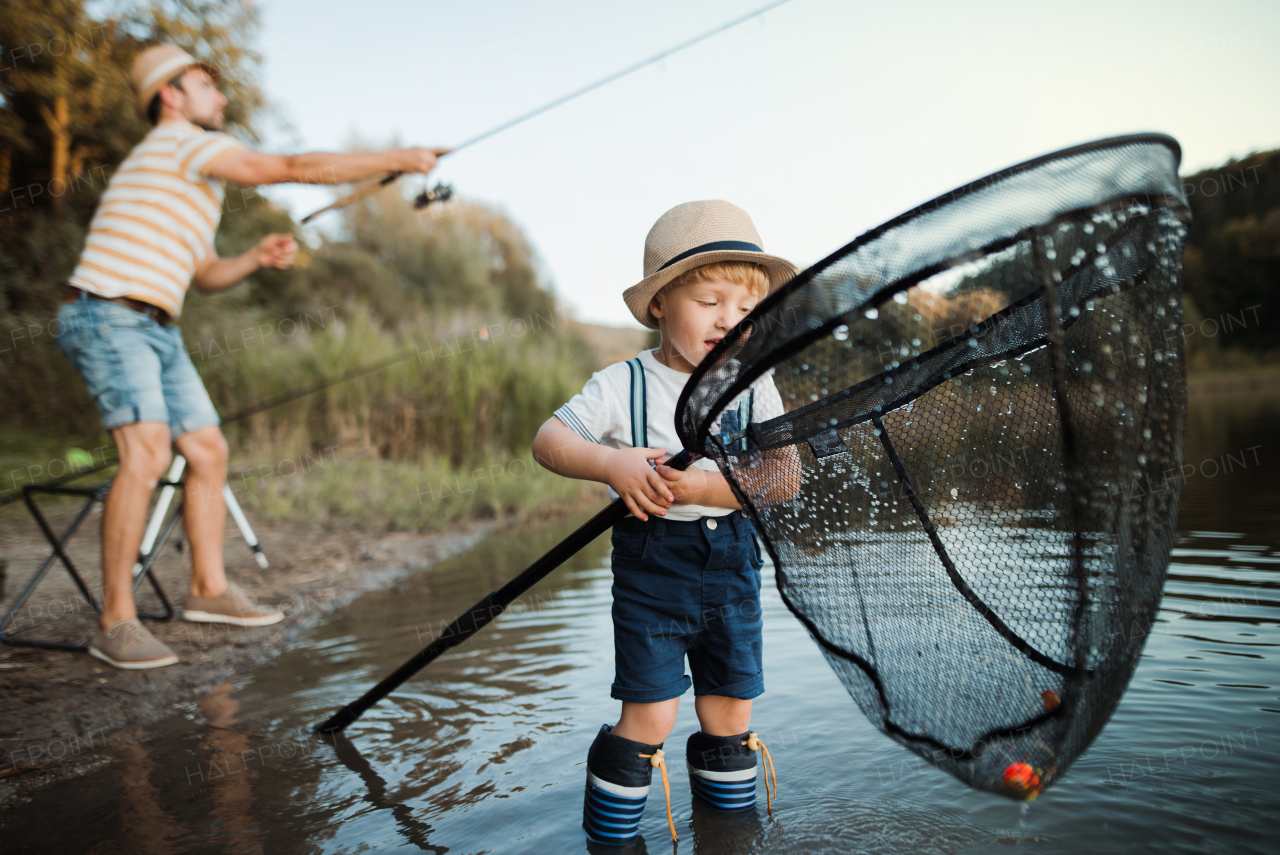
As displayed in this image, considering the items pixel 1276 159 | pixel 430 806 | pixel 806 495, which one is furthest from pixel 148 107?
pixel 1276 159

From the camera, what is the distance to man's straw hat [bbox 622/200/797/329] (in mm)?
1938

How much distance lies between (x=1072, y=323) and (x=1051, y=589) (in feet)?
1.69

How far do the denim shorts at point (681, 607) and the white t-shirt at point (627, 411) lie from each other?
0.07m

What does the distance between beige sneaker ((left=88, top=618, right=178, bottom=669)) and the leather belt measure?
123cm

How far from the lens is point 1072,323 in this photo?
1620 millimetres

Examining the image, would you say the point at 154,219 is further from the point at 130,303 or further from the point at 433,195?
the point at 433,195

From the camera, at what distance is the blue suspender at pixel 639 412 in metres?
2.02

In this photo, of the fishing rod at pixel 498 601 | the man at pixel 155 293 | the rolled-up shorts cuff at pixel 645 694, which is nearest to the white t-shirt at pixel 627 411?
the fishing rod at pixel 498 601

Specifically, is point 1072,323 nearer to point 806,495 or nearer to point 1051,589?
point 1051,589

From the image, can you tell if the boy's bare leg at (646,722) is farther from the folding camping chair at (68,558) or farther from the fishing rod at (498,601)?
the folding camping chair at (68,558)

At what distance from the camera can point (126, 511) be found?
3.24 m

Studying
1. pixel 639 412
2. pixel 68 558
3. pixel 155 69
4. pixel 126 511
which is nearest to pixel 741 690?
pixel 639 412

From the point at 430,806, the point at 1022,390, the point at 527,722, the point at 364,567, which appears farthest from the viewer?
the point at 364,567

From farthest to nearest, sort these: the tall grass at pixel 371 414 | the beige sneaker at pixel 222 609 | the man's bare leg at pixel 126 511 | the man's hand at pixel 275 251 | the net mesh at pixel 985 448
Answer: the tall grass at pixel 371 414, the beige sneaker at pixel 222 609, the man's hand at pixel 275 251, the man's bare leg at pixel 126 511, the net mesh at pixel 985 448
